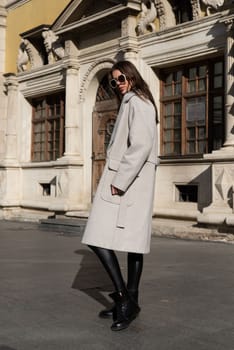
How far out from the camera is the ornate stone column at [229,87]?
10.9 metres

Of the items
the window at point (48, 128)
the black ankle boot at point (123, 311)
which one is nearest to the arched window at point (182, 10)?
the window at point (48, 128)

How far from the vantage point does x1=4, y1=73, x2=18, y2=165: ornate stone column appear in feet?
60.0

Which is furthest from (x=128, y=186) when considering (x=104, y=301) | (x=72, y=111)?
(x=72, y=111)

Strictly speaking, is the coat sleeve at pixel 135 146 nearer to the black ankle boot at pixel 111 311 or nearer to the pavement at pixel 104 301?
the black ankle boot at pixel 111 311

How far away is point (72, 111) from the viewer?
15492 millimetres

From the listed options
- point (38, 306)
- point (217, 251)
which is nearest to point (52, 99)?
point (217, 251)

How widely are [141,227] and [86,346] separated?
0.98 meters

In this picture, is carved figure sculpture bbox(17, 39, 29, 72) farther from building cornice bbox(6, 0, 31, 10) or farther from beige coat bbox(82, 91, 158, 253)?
beige coat bbox(82, 91, 158, 253)

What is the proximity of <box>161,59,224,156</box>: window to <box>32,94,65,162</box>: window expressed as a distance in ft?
14.2

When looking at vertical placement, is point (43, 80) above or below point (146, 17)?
below

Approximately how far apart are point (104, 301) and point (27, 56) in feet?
45.7

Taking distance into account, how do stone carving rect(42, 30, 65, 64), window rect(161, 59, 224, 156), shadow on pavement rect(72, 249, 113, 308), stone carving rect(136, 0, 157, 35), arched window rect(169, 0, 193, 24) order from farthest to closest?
stone carving rect(42, 30, 65, 64)
stone carving rect(136, 0, 157, 35)
arched window rect(169, 0, 193, 24)
window rect(161, 59, 224, 156)
shadow on pavement rect(72, 249, 113, 308)

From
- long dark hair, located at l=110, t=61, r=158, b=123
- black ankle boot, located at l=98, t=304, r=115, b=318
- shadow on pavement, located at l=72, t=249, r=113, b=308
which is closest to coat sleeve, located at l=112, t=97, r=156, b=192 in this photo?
long dark hair, located at l=110, t=61, r=158, b=123

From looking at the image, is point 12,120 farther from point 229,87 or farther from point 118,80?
point 118,80
